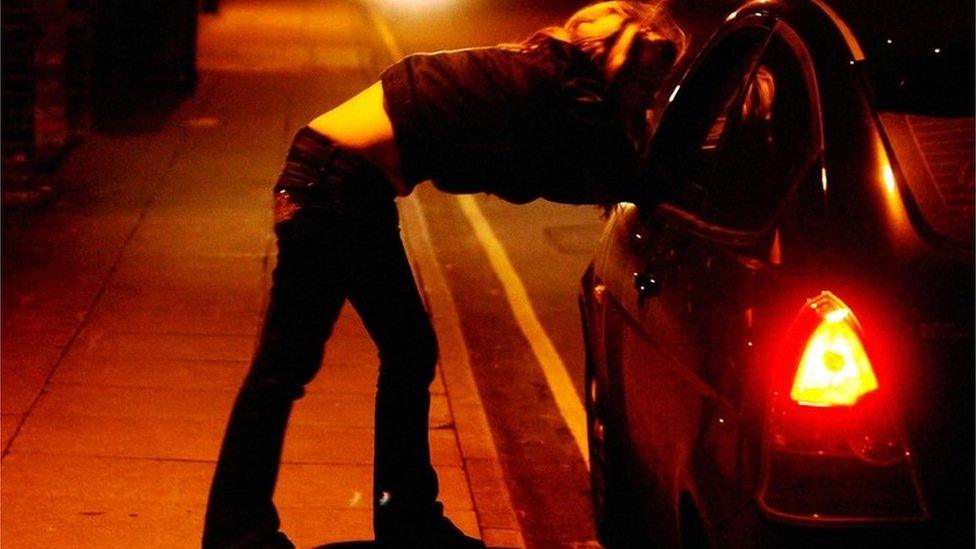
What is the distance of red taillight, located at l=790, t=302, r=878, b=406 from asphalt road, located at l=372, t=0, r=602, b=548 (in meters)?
1.70

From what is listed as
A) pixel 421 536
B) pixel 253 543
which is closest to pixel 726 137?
pixel 421 536

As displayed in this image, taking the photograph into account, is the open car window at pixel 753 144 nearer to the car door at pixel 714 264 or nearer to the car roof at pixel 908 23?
the car door at pixel 714 264

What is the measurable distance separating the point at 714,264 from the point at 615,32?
814mm

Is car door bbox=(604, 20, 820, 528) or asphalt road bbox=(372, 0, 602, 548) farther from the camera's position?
asphalt road bbox=(372, 0, 602, 548)

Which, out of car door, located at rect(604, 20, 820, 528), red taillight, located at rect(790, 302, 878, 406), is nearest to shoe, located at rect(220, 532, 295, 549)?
car door, located at rect(604, 20, 820, 528)

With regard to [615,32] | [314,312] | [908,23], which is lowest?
[314,312]

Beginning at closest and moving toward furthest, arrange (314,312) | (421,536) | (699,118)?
1. (314,312)
2. (699,118)
3. (421,536)

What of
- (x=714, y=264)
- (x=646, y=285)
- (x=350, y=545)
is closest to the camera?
(x=714, y=264)

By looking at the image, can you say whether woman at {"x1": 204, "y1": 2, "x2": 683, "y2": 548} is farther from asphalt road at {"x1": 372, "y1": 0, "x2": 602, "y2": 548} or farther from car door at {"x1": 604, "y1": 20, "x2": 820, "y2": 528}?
asphalt road at {"x1": 372, "y1": 0, "x2": 602, "y2": 548}

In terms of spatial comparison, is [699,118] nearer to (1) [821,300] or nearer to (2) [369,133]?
(2) [369,133]

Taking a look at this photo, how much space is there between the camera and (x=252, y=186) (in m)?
12.3

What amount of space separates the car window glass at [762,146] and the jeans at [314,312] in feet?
2.97

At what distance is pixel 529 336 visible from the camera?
29.2ft

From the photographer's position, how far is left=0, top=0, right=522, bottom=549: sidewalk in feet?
17.9
